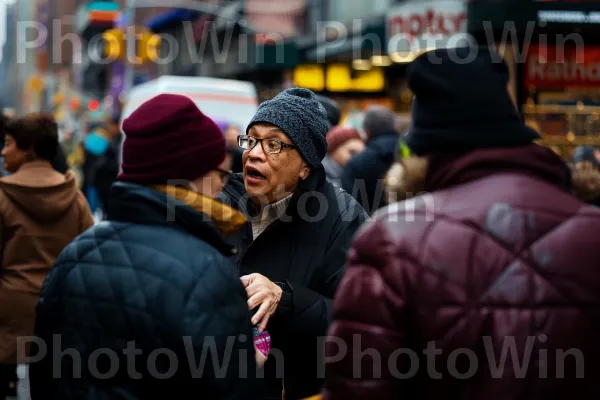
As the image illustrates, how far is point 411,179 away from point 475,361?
58cm

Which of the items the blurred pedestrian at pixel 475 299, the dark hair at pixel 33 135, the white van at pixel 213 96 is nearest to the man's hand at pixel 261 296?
the blurred pedestrian at pixel 475 299

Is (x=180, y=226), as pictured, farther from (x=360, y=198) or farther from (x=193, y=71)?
(x=193, y=71)

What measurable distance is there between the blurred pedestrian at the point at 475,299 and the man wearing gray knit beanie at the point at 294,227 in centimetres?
135

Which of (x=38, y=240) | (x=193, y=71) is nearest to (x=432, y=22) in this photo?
(x=38, y=240)

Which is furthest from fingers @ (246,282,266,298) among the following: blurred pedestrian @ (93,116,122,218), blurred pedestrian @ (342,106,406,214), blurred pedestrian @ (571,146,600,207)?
blurred pedestrian @ (93,116,122,218)

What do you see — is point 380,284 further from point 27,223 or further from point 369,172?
point 369,172

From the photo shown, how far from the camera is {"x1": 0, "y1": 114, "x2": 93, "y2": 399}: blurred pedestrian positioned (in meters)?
6.95

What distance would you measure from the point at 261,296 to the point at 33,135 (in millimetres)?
3696

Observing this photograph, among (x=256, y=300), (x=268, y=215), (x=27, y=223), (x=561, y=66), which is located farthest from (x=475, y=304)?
(x=561, y=66)

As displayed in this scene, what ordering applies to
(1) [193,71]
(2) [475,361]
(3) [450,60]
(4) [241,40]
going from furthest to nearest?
(1) [193,71] < (4) [241,40] < (3) [450,60] < (2) [475,361]

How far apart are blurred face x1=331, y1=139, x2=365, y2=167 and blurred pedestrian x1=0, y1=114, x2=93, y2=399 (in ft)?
11.4

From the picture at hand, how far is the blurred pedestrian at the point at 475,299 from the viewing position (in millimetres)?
2736

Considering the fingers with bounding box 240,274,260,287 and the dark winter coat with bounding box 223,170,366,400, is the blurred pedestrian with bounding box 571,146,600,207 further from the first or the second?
the fingers with bounding box 240,274,260,287

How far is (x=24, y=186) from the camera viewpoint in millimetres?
6922
